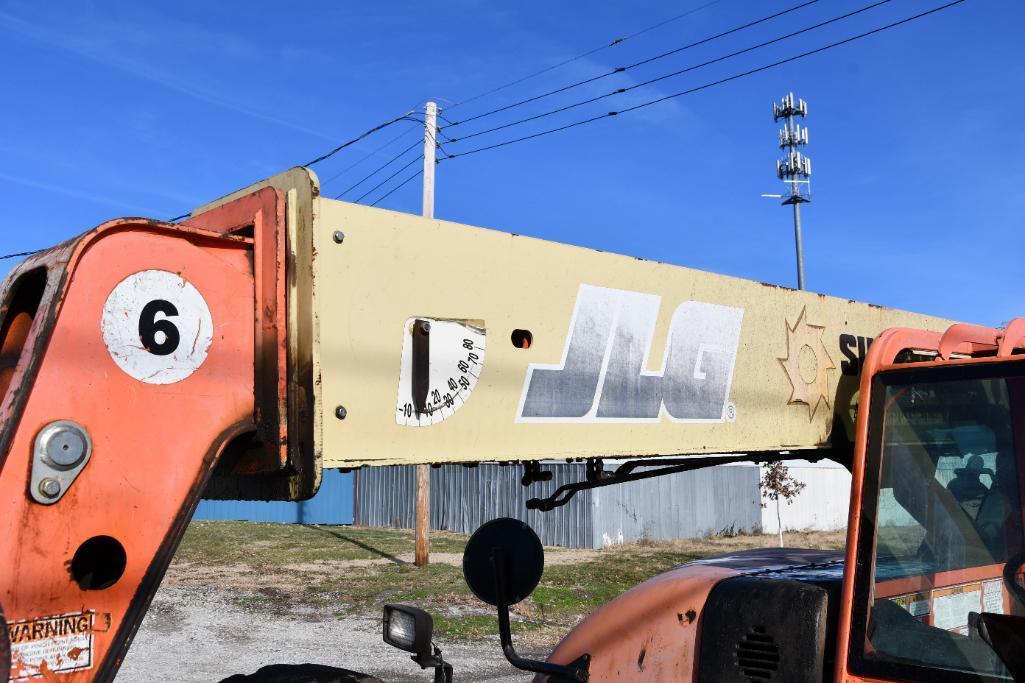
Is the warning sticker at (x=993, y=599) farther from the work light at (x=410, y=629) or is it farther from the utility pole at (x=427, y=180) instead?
the utility pole at (x=427, y=180)

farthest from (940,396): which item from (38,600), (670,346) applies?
(38,600)

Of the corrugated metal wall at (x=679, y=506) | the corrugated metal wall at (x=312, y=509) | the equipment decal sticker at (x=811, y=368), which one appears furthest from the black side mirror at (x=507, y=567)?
the corrugated metal wall at (x=312, y=509)

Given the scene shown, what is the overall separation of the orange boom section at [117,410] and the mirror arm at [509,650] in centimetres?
69

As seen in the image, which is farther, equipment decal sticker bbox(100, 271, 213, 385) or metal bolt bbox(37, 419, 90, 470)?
equipment decal sticker bbox(100, 271, 213, 385)

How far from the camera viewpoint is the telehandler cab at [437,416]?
6.59 ft

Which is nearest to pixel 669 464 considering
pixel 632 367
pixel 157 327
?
pixel 632 367

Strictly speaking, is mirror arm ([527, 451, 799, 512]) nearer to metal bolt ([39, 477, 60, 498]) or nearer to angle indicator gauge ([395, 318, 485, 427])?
angle indicator gauge ([395, 318, 485, 427])

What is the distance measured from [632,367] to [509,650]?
85cm

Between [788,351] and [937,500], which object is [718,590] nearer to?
[937,500]

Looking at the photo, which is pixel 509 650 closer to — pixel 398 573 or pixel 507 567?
pixel 507 567

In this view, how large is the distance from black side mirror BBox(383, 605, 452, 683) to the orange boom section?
63 cm

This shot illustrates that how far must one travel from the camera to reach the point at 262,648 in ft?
38.3

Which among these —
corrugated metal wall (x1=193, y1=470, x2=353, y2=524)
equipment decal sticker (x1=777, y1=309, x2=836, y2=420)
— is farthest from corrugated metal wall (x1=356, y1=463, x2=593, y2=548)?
equipment decal sticker (x1=777, y1=309, x2=836, y2=420)

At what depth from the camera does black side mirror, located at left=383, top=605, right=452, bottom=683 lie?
2578 millimetres
